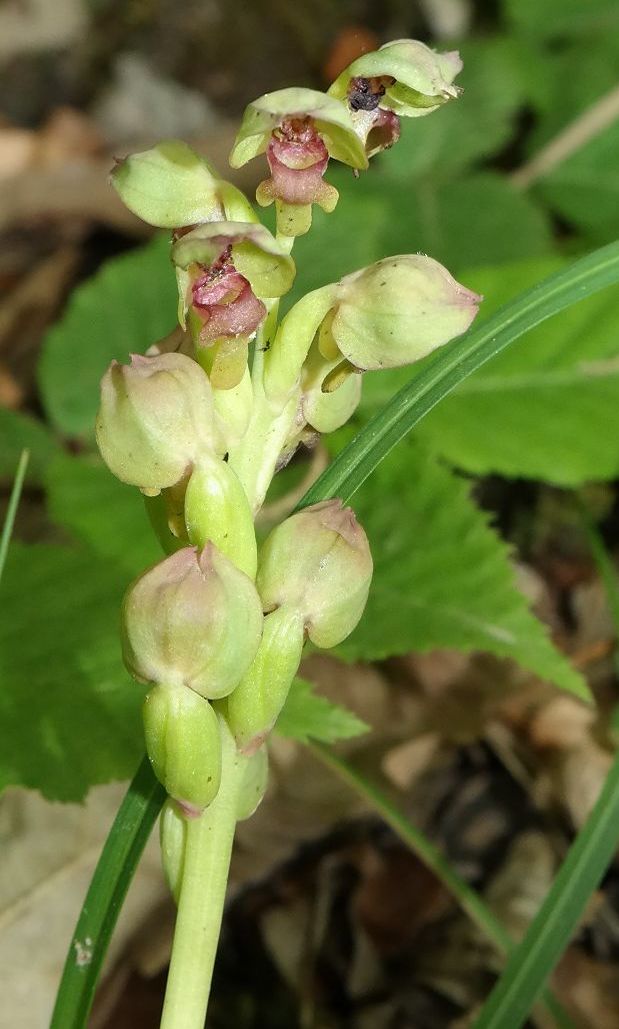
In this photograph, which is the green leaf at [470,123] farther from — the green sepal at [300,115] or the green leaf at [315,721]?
the green sepal at [300,115]

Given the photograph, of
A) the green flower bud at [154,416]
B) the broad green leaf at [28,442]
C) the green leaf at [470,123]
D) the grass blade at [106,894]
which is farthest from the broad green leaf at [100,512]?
the green leaf at [470,123]

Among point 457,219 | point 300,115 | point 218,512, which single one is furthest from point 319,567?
point 457,219

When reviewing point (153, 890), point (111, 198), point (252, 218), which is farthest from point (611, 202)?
point (252, 218)

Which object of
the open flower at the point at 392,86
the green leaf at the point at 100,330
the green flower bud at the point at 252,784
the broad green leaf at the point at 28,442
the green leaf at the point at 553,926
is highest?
the green leaf at the point at 100,330

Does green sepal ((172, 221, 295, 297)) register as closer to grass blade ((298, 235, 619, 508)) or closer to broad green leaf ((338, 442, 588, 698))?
grass blade ((298, 235, 619, 508))

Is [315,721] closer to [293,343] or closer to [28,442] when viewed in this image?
[293,343]

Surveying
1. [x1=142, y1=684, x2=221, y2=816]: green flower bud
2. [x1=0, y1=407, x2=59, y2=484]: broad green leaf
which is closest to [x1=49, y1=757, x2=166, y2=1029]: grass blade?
[x1=142, y1=684, x2=221, y2=816]: green flower bud
